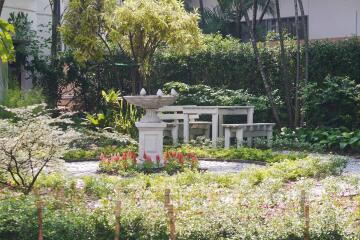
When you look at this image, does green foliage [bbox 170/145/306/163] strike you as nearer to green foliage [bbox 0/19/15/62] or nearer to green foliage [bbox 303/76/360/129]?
green foliage [bbox 303/76/360/129]

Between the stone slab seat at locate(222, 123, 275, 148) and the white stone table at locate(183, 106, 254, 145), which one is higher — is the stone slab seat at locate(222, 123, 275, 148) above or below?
below

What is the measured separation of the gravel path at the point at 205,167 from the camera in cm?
985

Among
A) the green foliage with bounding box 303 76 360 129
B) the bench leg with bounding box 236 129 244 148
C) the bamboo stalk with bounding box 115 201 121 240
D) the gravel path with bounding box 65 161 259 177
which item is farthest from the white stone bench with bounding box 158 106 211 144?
the bamboo stalk with bounding box 115 201 121 240

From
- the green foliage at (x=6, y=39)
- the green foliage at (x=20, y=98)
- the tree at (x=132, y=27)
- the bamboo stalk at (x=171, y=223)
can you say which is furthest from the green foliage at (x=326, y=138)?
the bamboo stalk at (x=171, y=223)

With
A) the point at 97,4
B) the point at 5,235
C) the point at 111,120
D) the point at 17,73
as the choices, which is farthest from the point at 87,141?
the point at 5,235

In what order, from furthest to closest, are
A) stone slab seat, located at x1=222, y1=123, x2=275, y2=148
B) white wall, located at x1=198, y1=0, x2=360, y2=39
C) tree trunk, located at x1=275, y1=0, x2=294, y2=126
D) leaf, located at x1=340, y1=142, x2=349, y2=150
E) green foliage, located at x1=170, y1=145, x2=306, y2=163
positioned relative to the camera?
white wall, located at x1=198, y1=0, x2=360, y2=39 < tree trunk, located at x1=275, y1=0, x2=294, y2=126 < stone slab seat, located at x1=222, y1=123, x2=275, y2=148 < leaf, located at x1=340, y1=142, x2=349, y2=150 < green foliage, located at x1=170, y1=145, x2=306, y2=163

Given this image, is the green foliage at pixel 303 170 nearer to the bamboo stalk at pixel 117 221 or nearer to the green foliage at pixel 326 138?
the bamboo stalk at pixel 117 221

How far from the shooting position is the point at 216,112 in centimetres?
1332

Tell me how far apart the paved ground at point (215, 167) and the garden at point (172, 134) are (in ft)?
0.10

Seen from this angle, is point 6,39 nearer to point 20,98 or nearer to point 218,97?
point 20,98

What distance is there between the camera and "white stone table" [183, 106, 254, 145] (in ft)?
43.8

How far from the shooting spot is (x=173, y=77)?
1780cm

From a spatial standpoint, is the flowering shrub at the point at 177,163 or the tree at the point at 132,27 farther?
the tree at the point at 132,27

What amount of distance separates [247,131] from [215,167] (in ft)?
9.50
